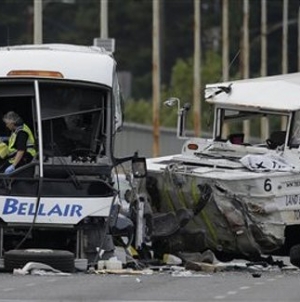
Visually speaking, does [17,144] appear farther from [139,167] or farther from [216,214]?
[216,214]

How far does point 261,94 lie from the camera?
78.4 feet

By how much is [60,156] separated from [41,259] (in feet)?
5.93

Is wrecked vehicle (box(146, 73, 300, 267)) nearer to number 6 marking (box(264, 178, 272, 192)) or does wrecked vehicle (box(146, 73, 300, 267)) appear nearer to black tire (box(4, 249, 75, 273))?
number 6 marking (box(264, 178, 272, 192))

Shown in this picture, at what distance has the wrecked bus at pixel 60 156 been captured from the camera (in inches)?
795

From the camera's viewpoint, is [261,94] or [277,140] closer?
[277,140]

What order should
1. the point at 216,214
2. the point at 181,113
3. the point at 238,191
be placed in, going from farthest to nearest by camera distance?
1. the point at 181,113
2. the point at 216,214
3. the point at 238,191

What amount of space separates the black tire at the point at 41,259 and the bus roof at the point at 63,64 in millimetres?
2688

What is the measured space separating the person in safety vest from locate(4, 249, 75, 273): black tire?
143 cm

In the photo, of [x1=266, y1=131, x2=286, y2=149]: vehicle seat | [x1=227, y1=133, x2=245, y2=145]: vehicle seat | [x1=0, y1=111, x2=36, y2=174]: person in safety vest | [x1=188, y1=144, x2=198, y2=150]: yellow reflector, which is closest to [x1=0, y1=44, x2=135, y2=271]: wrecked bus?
[x1=0, y1=111, x2=36, y2=174]: person in safety vest

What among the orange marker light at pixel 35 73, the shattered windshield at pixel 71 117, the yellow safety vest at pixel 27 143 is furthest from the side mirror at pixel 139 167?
the orange marker light at pixel 35 73

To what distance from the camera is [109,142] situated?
21.1 meters

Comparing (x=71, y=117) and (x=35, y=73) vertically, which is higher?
(x=35, y=73)

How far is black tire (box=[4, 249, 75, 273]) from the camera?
19.5m

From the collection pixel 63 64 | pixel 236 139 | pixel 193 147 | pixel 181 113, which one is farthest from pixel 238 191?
pixel 63 64
